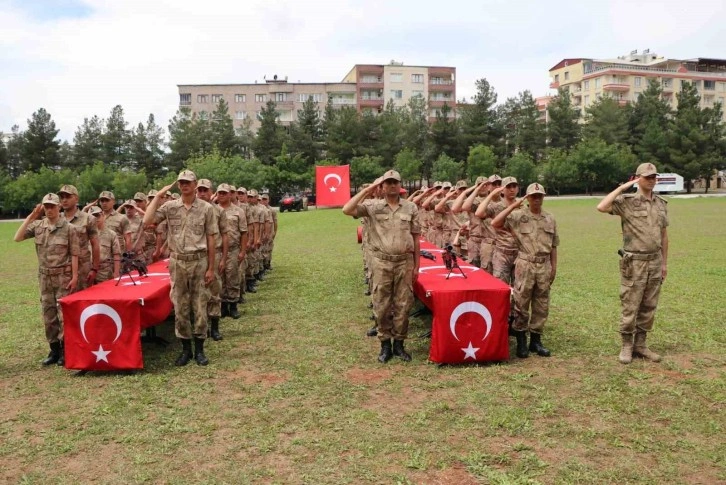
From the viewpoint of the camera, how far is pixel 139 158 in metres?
55.5

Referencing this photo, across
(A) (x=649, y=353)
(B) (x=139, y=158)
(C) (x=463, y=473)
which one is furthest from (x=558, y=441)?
(B) (x=139, y=158)

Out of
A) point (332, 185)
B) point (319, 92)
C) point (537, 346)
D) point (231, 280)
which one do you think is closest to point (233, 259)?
point (231, 280)

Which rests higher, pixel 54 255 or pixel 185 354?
pixel 54 255

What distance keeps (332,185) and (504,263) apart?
101 feet

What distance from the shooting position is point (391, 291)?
6.14 m

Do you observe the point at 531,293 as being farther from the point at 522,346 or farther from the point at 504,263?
the point at 504,263

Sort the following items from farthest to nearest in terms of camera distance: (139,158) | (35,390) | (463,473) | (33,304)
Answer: (139,158) → (33,304) → (35,390) → (463,473)

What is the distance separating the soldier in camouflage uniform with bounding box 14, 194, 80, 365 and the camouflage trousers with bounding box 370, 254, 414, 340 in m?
3.25

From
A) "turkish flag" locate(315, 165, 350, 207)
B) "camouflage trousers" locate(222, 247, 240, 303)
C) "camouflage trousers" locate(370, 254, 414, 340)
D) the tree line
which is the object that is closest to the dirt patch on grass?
"camouflage trousers" locate(370, 254, 414, 340)

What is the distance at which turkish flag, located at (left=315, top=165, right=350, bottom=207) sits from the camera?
1417 inches

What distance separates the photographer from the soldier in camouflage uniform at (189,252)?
605 centimetres

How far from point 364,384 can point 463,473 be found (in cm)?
186

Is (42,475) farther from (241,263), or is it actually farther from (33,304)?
(33,304)

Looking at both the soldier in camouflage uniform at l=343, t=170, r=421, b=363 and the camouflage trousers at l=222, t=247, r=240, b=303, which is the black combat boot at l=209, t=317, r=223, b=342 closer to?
the camouflage trousers at l=222, t=247, r=240, b=303
